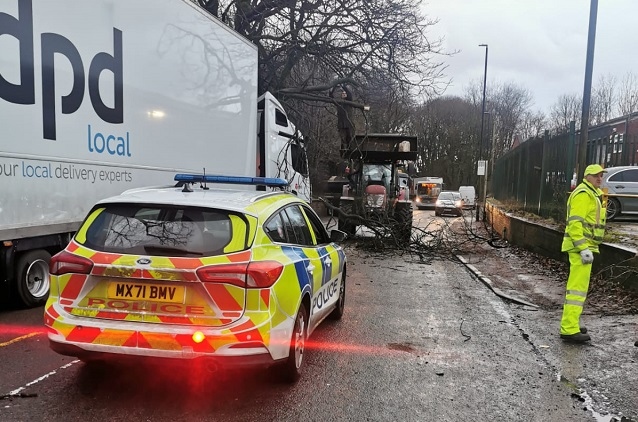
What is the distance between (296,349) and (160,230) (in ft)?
4.70

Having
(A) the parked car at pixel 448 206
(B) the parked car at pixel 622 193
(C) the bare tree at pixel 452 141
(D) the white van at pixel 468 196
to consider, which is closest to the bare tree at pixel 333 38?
(B) the parked car at pixel 622 193

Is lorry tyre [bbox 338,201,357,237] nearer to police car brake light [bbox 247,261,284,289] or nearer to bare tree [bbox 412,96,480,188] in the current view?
police car brake light [bbox 247,261,284,289]

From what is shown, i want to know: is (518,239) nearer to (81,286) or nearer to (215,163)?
(215,163)

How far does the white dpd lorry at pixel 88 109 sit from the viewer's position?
5383 millimetres

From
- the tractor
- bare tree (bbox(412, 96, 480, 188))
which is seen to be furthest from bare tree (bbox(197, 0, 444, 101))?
bare tree (bbox(412, 96, 480, 188))

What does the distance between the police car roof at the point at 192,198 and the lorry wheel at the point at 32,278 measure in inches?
97.1

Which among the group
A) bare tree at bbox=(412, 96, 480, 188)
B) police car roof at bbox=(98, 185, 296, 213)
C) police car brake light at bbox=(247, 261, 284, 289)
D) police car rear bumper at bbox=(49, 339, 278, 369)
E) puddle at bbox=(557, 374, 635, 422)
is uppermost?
bare tree at bbox=(412, 96, 480, 188)

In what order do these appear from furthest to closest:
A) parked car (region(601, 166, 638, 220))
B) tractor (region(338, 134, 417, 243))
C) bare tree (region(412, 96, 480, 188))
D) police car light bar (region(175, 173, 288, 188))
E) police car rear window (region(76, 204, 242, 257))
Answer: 1. bare tree (region(412, 96, 480, 188))
2. parked car (region(601, 166, 638, 220))
3. tractor (region(338, 134, 417, 243))
4. police car light bar (region(175, 173, 288, 188))
5. police car rear window (region(76, 204, 242, 257))

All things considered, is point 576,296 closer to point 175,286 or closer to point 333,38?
point 175,286

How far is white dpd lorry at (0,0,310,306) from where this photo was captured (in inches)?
212

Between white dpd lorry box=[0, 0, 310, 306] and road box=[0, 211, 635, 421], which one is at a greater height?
white dpd lorry box=[0, 0, 310, 306]

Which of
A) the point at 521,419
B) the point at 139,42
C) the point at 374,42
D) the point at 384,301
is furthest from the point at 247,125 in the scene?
the point at 521,419

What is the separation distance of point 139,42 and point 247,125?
3.79 m

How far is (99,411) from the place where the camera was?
143 inches
